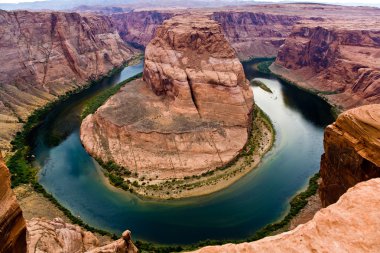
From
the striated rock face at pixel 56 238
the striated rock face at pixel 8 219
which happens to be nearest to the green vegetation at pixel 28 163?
the striated rock face at pixel 56 238

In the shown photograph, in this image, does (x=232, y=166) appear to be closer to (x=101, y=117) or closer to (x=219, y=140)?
(x=219, y=140)

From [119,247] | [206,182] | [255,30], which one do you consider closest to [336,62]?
A: [206,182]

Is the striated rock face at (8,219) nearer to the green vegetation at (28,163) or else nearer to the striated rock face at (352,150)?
the striated rock face at (352,150)

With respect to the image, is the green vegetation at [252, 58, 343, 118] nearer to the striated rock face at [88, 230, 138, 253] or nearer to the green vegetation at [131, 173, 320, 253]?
the green vegetation at [131, 173, 320, 253]

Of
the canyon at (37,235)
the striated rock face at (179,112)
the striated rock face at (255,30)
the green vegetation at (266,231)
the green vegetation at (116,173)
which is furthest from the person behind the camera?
the striated rock face at (255,30)

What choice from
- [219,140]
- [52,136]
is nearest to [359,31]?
[219,140]
